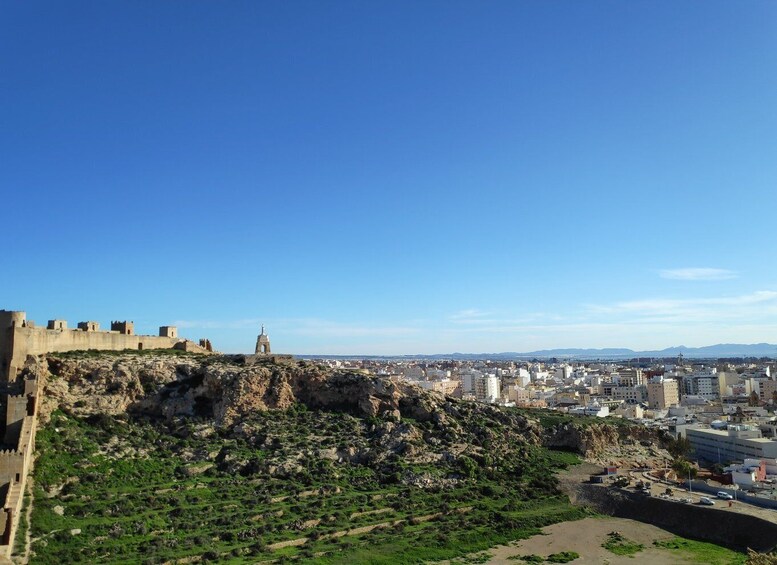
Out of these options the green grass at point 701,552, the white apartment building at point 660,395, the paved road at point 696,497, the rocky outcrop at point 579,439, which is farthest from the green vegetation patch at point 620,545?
the white apartment building at point 660,395

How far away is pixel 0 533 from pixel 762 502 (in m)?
44.4

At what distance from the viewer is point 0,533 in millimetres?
25281

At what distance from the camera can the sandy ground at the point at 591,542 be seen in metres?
34.4

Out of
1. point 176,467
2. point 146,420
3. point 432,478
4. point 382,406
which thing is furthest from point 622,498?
point 146,420

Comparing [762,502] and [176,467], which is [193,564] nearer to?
[176,467]

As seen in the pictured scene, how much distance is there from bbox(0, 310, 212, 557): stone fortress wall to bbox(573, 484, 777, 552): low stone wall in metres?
34.4

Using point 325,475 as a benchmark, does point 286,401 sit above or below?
above

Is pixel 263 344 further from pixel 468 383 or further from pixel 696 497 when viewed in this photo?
pixel 468 383

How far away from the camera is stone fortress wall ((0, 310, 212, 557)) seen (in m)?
27.2

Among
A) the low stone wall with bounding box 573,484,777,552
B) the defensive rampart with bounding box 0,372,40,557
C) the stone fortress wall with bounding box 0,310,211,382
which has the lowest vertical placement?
the low stone wall with bounding box 573,484,777,552

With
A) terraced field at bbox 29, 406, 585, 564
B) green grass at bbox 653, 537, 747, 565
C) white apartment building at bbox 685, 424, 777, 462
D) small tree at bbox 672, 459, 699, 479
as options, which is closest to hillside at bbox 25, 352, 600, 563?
terraced field at bbox 29, 406, 585, 564

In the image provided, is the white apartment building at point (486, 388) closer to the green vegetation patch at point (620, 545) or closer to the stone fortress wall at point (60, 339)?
the stone fortress wall at point (60, 339)

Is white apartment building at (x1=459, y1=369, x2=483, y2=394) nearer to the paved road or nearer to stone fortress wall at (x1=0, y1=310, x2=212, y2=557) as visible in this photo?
the paved road

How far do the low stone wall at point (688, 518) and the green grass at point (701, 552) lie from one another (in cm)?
116
